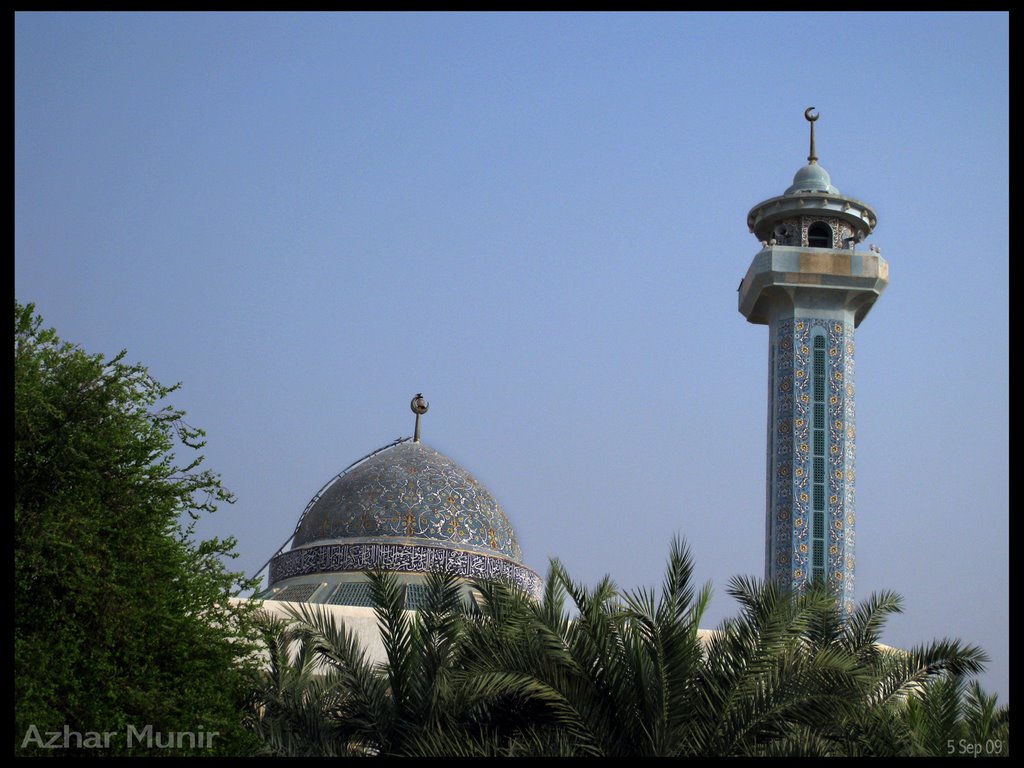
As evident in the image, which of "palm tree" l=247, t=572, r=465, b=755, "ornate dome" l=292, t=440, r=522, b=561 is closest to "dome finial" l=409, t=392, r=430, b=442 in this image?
"ornate dome" l=292, t=440, r=522, b=561

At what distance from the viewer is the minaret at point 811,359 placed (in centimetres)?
2153

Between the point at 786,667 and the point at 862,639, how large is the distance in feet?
5.42

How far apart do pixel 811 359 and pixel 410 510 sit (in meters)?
6.37

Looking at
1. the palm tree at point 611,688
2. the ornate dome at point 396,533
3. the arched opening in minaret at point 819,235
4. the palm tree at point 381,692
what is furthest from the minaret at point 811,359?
the palm tree at point 381,692

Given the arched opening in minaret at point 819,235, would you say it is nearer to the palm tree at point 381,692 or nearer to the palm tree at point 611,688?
the palm tree at point 611,688

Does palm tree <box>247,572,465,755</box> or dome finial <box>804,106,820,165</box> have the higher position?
dome finial <box>804,106,820,165</box>

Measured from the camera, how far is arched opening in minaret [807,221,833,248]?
2333 centimetres

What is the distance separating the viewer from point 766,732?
1031 centimetres

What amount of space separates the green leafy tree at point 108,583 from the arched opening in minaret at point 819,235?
13.0m

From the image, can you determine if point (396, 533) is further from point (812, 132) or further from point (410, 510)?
point (812, 132)

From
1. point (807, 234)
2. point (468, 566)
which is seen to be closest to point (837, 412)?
point (807, 234)

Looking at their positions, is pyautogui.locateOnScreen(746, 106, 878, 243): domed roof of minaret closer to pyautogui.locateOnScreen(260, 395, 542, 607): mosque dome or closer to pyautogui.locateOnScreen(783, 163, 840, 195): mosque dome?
pyautogui.locateOnScreen(783, 163, 840, 195): mosque dome

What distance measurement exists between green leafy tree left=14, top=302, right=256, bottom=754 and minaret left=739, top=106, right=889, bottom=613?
10817 mm

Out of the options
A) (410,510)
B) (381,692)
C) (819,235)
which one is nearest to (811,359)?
(819,235)
